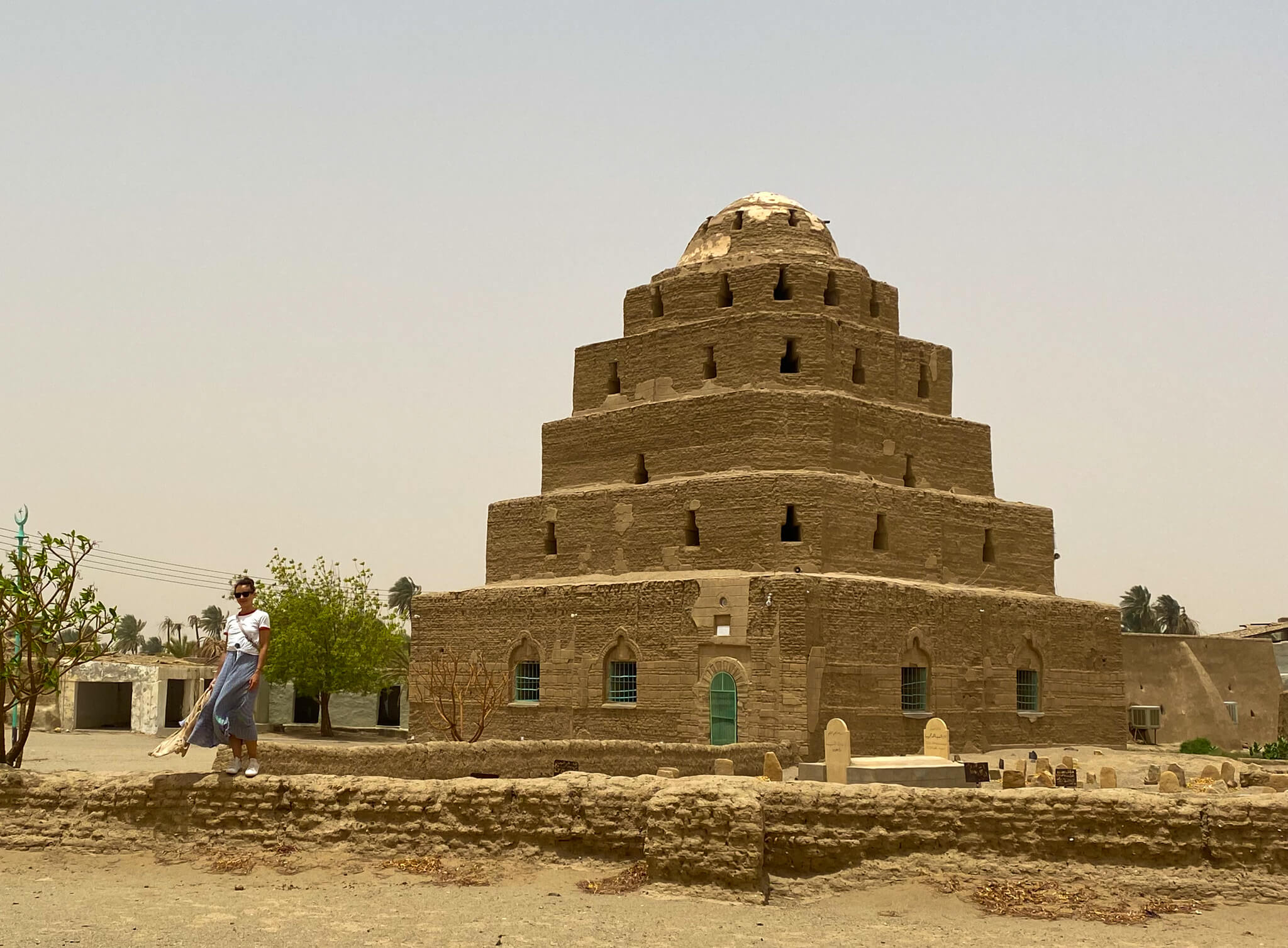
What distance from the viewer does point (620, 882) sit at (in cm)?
1062

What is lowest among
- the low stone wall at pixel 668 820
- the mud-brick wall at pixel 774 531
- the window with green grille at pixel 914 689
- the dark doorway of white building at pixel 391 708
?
the dark doorway of white building at pixel 391 708

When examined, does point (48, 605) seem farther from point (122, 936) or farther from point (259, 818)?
point (122, 936)

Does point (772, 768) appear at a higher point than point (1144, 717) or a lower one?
higher

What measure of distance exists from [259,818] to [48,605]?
249 inches

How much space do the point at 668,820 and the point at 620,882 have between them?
660mm

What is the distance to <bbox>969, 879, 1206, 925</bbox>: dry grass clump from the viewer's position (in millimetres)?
9742

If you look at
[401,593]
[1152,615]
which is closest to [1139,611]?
[1152,615]

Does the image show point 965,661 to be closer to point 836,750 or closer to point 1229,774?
point 1229,774

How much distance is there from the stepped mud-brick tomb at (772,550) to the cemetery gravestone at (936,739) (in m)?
1.28

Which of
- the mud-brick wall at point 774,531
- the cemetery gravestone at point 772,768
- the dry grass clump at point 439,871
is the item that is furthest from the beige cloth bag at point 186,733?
the mud-brick wall at point 774,531

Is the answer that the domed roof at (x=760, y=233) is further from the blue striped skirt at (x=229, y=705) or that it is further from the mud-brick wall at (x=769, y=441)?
the blue striped skirt at (x=229, y=705)

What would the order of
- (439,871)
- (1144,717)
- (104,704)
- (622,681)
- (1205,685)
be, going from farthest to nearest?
(104,704) → (1205,685) → (1144,717) → (622,681) → (439,871)

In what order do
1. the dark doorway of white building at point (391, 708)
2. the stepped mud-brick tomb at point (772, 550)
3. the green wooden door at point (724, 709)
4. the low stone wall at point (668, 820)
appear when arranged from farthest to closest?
the dark doorway of white building at point (391, 708), the stepped mud-brick tomb at point (772, 550), the green wooden door at point (724, 709), the low stone wall at point (668, 820)

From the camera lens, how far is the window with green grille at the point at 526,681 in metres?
28.9
